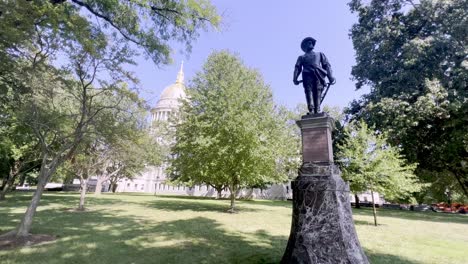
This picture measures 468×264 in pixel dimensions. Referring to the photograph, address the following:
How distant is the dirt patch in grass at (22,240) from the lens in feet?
21.7

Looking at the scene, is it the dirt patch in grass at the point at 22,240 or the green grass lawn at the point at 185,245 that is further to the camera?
the dirt patch in grass at the point at 22,240

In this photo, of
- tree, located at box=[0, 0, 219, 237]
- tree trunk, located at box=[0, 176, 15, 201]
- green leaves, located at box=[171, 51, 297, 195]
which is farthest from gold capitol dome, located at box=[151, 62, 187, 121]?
tree, located at box=[0, 0, 219, 237]

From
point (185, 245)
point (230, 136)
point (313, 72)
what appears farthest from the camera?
point (230, 136)

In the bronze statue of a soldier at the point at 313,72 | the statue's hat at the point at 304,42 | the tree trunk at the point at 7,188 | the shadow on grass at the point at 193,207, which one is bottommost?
the shadow on grass at the point at 193,207

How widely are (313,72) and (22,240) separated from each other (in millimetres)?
9906

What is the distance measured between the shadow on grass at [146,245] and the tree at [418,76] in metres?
14.5

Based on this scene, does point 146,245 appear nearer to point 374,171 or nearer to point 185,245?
point 185,245

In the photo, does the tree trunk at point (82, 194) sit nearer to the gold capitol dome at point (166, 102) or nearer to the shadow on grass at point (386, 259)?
the shadow on grass at point (386, 259)

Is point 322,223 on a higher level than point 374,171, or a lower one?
lower

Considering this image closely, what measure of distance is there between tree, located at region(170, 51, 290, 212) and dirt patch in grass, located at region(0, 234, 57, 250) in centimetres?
805

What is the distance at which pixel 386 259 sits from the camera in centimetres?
612

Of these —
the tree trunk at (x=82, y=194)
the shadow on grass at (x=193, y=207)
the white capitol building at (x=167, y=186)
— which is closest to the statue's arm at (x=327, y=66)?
the shadow on grass at (x=193, y=207)

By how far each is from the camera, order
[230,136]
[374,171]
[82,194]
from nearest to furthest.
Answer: [374,171], [230,136], [82,194]

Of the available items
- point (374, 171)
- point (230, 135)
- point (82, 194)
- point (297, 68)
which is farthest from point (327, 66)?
point (82, 194)
